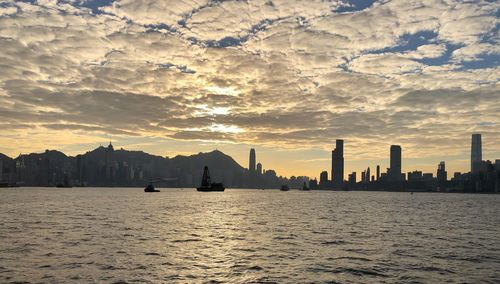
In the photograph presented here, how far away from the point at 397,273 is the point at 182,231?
40.9 metres

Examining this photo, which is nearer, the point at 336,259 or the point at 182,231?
the point at 336,259

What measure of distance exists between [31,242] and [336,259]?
3679 cm

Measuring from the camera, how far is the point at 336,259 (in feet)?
157

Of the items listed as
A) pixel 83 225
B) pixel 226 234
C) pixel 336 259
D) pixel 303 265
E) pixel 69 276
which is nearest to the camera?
pixel 69 276

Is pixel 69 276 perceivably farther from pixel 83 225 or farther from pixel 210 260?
pixel 83 225

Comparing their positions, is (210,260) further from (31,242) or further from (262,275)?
(31,242)

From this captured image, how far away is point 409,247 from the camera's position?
58188 mm

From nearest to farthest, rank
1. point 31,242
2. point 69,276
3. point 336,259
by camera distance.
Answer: point 69,276 < point 336,259 < point 31,242

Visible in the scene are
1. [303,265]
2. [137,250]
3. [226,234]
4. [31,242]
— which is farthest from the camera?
[226,234]

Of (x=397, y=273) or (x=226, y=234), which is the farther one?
(x=226, y=234)

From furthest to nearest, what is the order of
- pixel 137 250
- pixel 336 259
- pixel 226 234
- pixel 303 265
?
1. pixel 226 234
2. pixel 137 250
3. pixel 336 259
4. pixel 303 265

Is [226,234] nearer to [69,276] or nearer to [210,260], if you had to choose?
[210,260]

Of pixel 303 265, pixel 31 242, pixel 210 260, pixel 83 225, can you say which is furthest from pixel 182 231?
pixel 303 265

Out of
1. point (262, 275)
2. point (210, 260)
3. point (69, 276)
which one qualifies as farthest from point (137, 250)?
point (262, 275)
